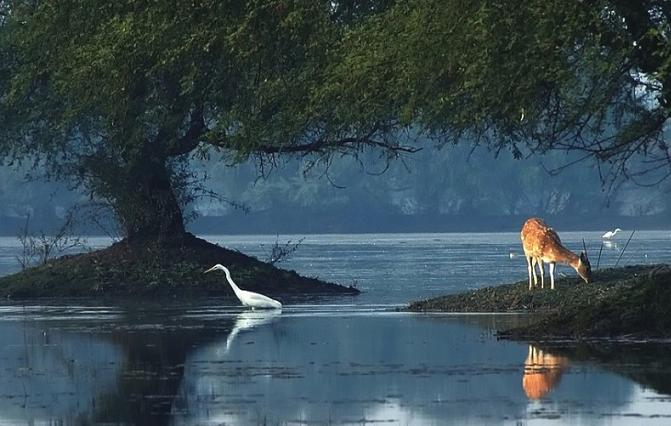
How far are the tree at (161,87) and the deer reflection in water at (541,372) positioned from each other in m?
5.96

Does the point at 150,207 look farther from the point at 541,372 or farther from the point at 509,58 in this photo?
the point at 541,372

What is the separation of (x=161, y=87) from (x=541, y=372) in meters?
23.4

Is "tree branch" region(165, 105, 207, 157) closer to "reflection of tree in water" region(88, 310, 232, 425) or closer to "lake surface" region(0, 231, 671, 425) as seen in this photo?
"lake surface" region(0, 231, 671, 425)

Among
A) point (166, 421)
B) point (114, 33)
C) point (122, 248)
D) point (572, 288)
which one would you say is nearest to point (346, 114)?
point (114, 33)

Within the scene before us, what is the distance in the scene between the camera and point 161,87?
1666 inches

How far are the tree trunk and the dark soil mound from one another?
0.99 ft

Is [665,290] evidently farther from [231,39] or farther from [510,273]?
[510,273]

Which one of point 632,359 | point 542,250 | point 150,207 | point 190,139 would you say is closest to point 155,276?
point 150,207

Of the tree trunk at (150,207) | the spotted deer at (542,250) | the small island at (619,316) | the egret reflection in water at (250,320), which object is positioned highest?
the tree trunk at (150,207)

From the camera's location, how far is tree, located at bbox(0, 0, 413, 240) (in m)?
26.6

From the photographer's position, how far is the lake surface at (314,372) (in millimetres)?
16719

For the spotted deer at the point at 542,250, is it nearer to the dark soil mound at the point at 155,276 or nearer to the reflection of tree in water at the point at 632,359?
the dark soil mound at the point at 155,276

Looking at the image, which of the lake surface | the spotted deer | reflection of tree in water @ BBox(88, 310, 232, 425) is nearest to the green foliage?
the spotted deer

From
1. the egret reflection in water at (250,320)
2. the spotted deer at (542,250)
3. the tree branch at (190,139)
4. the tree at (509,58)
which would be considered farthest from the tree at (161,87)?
the spotted deer at (542,250)
